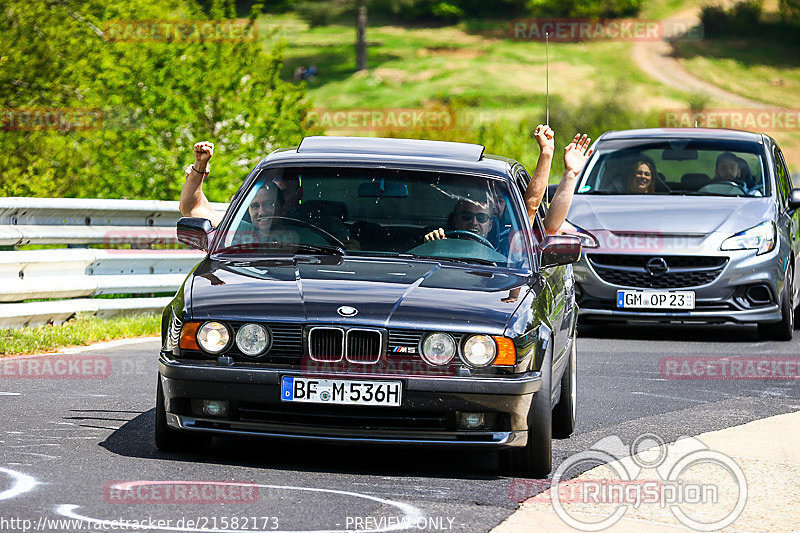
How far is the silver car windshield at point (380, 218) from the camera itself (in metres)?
7.14

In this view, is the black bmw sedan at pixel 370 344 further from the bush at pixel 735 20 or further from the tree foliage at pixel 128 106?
the bush at pixel 735 20

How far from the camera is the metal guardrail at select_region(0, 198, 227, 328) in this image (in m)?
11.0

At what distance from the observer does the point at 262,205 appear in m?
7.39

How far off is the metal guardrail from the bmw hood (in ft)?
14.7

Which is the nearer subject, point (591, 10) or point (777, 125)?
point (777, 125)

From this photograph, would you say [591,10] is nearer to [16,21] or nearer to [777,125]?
[777,125]

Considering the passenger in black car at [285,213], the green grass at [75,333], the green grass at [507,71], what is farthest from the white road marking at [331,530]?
the green grass at [507,71]

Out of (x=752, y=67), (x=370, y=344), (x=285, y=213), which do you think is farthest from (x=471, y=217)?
(x=752, y=67)

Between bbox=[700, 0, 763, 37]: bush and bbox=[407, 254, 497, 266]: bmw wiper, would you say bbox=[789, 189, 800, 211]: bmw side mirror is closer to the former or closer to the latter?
bbox=[407, 254, 497, 266]: bmw wiper

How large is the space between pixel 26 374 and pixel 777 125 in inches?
3378

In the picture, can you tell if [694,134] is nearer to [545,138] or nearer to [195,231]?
[545,138]

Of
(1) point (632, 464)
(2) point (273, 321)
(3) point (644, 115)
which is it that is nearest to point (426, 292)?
(2) point (273, 321)

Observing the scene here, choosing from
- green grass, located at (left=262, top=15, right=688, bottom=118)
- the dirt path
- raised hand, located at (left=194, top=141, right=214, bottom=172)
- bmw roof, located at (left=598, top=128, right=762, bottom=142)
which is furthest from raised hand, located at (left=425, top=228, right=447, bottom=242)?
the dirt path

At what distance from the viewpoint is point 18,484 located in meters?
5.64
